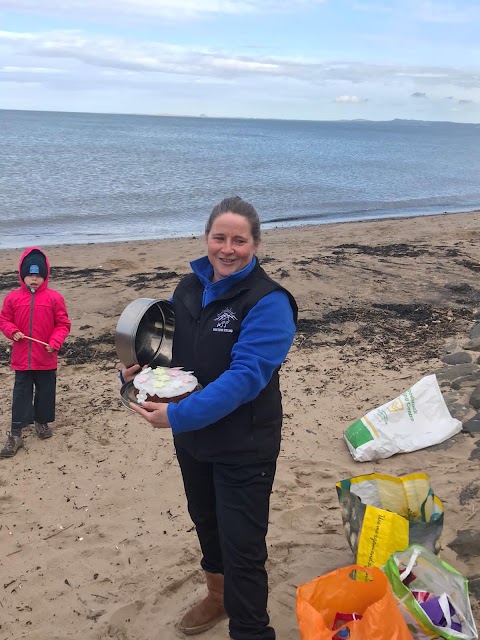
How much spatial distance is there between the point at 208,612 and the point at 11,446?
2.57 m

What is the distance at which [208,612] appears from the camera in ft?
9.87

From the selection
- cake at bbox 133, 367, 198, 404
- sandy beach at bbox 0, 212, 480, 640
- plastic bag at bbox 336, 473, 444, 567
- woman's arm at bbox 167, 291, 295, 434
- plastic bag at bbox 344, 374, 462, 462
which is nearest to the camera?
woman's arm at bbox 167, 291, 295, 434

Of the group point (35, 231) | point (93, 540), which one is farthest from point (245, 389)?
point (35, 231)

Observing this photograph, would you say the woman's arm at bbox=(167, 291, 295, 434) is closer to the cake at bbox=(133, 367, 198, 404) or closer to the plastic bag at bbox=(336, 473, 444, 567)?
the cake at bbox=(133, 367, 198, 404)

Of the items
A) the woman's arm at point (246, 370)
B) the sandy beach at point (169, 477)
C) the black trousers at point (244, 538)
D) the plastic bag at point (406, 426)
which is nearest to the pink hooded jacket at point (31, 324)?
the sandy beach at point (169, 477)

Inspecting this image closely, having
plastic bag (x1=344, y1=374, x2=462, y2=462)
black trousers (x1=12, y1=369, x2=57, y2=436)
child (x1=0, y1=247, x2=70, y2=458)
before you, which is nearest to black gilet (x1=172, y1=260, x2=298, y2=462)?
plastic bag (x1=344, y1=374, x2=462, y2=462)

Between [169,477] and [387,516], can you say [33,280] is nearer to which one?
[169,477]

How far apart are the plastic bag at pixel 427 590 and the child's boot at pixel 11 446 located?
3371 millimetres

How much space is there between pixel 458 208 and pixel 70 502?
26.8m

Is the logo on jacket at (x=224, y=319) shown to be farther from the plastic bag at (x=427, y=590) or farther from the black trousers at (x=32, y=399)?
the black trousers at (x=32, y=399)

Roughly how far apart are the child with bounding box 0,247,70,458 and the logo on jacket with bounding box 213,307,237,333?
9.15ft

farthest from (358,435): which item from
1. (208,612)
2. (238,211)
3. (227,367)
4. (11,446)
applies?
(11,446)

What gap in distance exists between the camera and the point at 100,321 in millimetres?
8148

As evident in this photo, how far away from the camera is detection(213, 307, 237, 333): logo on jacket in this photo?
7.95 ft
